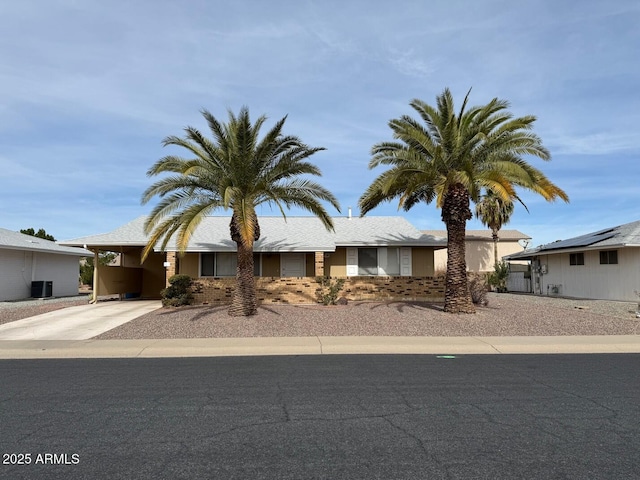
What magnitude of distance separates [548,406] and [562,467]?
2345 mm

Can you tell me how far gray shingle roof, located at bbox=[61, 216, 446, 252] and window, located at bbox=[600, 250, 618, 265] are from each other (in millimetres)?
9392

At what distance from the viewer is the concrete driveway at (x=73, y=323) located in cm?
1408

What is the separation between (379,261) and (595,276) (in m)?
12.3

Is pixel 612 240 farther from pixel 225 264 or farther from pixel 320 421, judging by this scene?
pixel 320 421

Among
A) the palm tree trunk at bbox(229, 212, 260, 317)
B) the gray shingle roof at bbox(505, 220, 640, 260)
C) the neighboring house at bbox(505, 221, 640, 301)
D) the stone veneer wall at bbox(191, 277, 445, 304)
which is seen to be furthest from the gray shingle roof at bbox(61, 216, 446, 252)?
the neighboring house at bbox(505, 221, 640, 301)

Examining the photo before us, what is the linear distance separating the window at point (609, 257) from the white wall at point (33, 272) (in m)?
30.3

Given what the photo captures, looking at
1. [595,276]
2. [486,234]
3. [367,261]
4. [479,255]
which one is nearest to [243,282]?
[367,261]

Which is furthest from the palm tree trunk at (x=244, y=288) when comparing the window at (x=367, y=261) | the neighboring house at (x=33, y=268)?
the neighboring house at (x=33, y=268)

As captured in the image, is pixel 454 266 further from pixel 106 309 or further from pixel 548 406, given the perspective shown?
pixel 106 309

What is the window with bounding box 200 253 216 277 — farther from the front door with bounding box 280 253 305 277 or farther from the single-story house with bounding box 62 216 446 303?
the front door with bounding box 280 253 305 277

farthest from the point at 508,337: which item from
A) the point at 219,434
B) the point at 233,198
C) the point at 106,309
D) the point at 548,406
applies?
the point at 106,309

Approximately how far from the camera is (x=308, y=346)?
12.3 metres

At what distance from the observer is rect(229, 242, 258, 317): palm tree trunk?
53.8 ft

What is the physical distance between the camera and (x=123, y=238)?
22.5 metres
